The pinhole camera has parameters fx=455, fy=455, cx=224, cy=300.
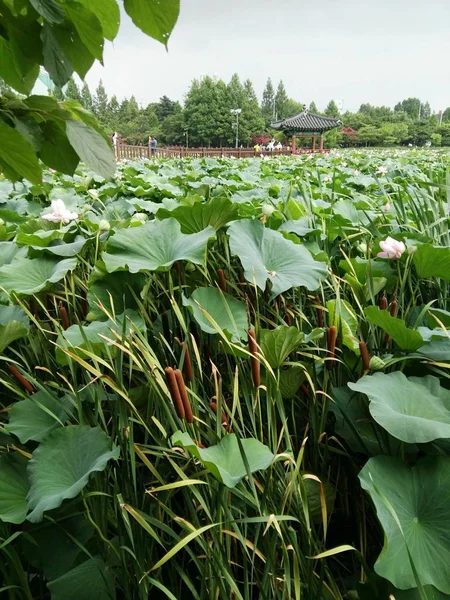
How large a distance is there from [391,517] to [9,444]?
0.53m

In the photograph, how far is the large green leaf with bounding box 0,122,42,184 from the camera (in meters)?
0.52

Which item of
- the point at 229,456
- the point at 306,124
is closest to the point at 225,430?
the point at 229,456

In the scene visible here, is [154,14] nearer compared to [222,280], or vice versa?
[154,14]

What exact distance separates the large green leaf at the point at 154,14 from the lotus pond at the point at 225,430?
14.1 inches

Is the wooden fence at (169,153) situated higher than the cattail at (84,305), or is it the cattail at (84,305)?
the wooden fence at (169,153)

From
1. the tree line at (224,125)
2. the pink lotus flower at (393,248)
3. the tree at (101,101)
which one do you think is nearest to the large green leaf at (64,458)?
the pink lotus flower at (393,248)

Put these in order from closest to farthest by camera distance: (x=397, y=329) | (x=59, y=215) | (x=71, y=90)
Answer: (x=397, y=329) → (x=59, y=215) → (x=71, y=90)

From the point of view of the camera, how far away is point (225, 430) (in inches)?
23.5

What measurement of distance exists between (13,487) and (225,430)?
0.29 metres

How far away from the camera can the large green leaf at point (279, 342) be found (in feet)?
2.14

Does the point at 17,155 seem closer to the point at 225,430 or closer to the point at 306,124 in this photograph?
the point at 225,430

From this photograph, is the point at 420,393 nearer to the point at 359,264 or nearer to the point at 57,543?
the point at 359,264

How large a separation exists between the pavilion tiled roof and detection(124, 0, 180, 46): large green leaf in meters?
27.0

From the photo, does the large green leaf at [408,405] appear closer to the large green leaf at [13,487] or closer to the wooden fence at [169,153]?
the large green leaf at [13,487]
